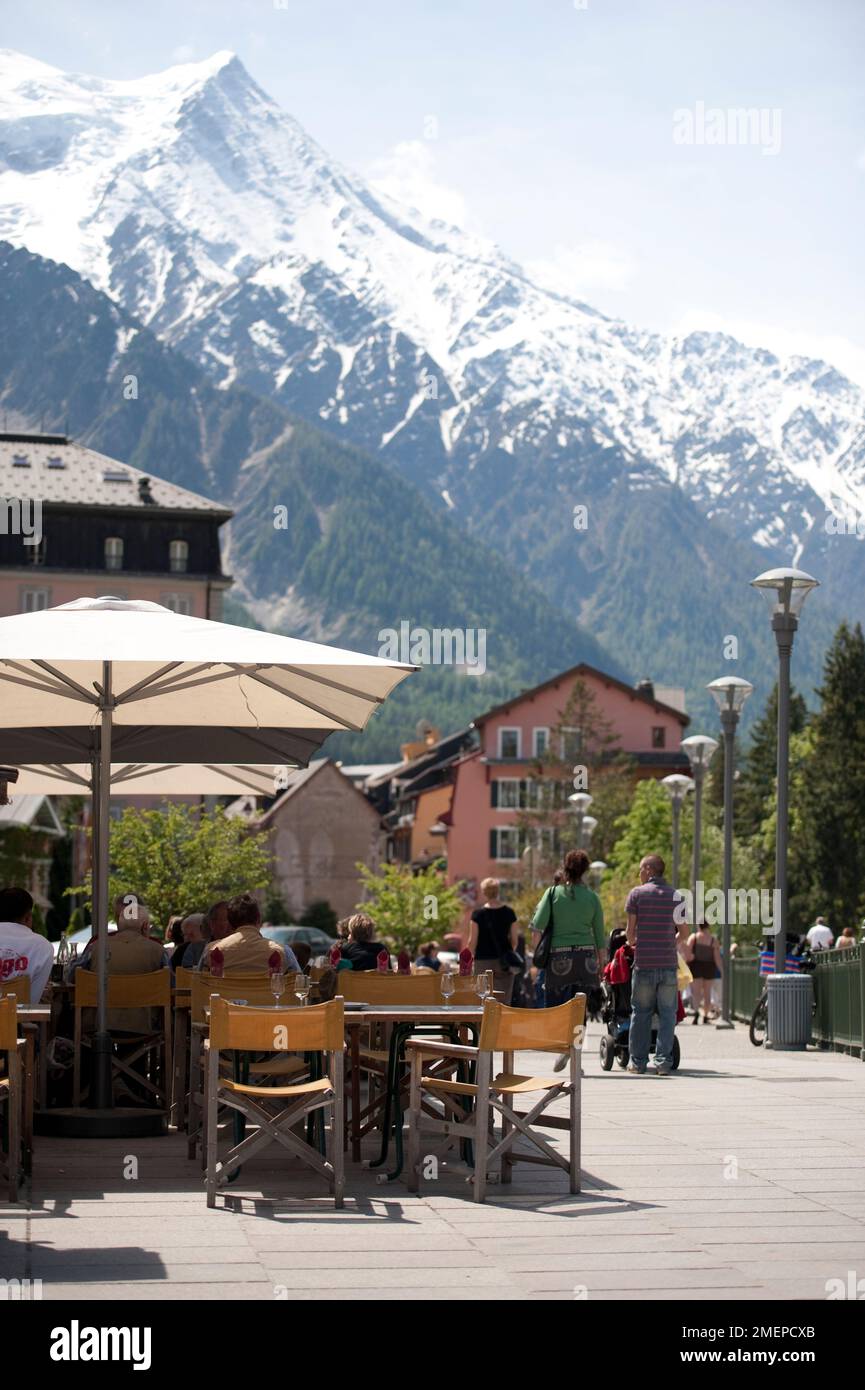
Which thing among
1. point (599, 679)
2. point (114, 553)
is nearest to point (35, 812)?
point (114, 553)

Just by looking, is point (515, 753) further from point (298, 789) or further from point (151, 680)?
point (151, 680)

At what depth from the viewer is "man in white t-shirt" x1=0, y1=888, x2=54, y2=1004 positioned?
34.4ft

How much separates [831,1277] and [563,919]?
889 cm

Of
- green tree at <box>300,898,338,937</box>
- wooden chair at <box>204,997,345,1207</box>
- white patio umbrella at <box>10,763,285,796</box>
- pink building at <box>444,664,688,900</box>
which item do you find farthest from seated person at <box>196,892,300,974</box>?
green tree at <box>300,898,338,937</box>

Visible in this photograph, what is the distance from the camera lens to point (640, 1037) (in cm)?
1731

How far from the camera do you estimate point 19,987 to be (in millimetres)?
10180

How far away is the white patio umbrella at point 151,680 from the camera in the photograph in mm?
10180

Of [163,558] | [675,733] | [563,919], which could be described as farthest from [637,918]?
[675,733]

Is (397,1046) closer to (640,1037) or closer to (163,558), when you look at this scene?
(640,1037)

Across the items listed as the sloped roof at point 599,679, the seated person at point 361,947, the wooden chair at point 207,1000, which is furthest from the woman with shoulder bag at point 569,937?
the sloped roof at point 599,679

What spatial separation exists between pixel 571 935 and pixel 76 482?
66.9 meters

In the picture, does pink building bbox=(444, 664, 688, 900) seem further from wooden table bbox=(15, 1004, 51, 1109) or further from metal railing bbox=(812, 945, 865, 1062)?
wooden table bbox=(15, 1004, 51, 1109)

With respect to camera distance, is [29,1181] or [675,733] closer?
[29,1181]
